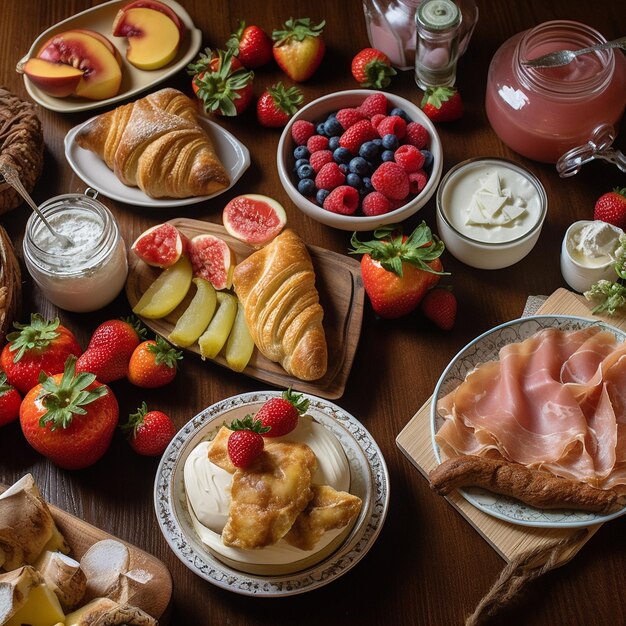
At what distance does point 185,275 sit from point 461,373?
0.75m

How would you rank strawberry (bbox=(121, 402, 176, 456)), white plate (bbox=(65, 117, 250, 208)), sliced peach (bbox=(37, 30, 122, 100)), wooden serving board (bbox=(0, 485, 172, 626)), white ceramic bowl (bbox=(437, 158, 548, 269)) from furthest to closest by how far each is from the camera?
sliced peach (bbox=(37, 30, 122, 100)) < white plate (bbox=(65, 117, 250, 208)) < white ceramic bowl (bbox=(437, 158, 548, 269)) < strawberry (bbox=(121, 402, 176, 456)) < wooden serving board (bbox=(0, 485, 172, 626))

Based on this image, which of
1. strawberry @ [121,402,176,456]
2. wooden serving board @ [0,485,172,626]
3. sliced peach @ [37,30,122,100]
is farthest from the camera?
sliced peach @ [37,30,122,100]

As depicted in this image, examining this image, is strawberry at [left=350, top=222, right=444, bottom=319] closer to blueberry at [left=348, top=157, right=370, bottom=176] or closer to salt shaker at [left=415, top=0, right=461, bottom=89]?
blueberry at [left=348, top=157, right=370, bottom=176]

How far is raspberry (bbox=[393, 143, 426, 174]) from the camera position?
2221 millimetres

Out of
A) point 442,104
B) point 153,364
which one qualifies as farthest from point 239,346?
point 442,104

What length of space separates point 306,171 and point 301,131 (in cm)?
13

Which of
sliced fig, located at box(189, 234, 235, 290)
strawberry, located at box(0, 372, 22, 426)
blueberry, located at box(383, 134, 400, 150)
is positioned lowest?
strawberry, located at box(0, 372, 22, 426)

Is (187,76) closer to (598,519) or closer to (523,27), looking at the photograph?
(523,27)

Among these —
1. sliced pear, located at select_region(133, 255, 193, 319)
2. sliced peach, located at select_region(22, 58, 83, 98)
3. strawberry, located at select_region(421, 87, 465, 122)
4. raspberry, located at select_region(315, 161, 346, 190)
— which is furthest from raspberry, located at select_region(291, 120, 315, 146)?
sliced peach, located at select_region(22, 58, 83, 98)

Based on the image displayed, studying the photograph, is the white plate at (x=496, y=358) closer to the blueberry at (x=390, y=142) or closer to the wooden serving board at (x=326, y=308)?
the wooden serving board at (x=326, y=308)

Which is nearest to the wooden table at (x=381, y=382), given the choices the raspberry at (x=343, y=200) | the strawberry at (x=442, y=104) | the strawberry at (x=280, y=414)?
the strawberry at (x=442, y=104)

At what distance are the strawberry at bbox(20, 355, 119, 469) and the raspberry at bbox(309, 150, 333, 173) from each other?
2.59 ft

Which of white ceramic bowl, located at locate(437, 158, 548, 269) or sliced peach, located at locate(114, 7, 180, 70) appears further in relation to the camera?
sliced peach, located at locate(114, 7, 180, 70)

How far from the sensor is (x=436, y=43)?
91.2 inches
